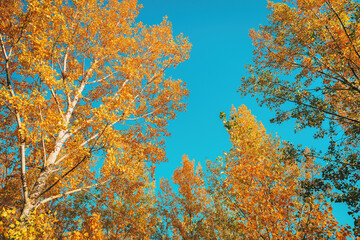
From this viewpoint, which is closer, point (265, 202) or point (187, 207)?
point (265, 202)

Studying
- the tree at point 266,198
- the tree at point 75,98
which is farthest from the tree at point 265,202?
the tree at point 75,98

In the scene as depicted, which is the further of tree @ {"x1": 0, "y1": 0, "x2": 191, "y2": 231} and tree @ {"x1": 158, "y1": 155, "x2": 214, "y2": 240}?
tree @ {"x1": 158, "y1": 155, "x2": 214, "y2": 240}

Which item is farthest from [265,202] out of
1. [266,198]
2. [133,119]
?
[133,119]

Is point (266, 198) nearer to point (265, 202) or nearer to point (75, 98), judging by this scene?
point (265, 202)

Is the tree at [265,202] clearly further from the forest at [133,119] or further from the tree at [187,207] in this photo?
the tree at [187,207]

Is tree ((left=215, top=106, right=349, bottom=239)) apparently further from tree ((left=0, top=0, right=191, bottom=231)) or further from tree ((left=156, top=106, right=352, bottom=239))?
tree ((left=0, top=0, right=191, bottom=231))

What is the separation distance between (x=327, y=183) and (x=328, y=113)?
208 cm

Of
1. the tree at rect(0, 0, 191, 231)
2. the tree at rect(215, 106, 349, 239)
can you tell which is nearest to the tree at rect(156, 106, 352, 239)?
the tree at rect(215, 106, 349, 239)

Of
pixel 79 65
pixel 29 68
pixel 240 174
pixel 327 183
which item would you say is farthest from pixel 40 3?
pixel 327 183

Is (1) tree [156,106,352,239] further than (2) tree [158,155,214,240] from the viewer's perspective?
No

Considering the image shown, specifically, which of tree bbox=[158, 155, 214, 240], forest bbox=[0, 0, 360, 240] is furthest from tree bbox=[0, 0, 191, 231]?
tree bbox=[158, 155, 214, 240]

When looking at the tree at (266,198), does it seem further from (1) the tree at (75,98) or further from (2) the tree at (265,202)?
(1) the tree at (75,98)

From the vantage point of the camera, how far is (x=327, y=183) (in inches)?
218

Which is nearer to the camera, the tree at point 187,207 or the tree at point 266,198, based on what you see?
the tree at point 266,198
